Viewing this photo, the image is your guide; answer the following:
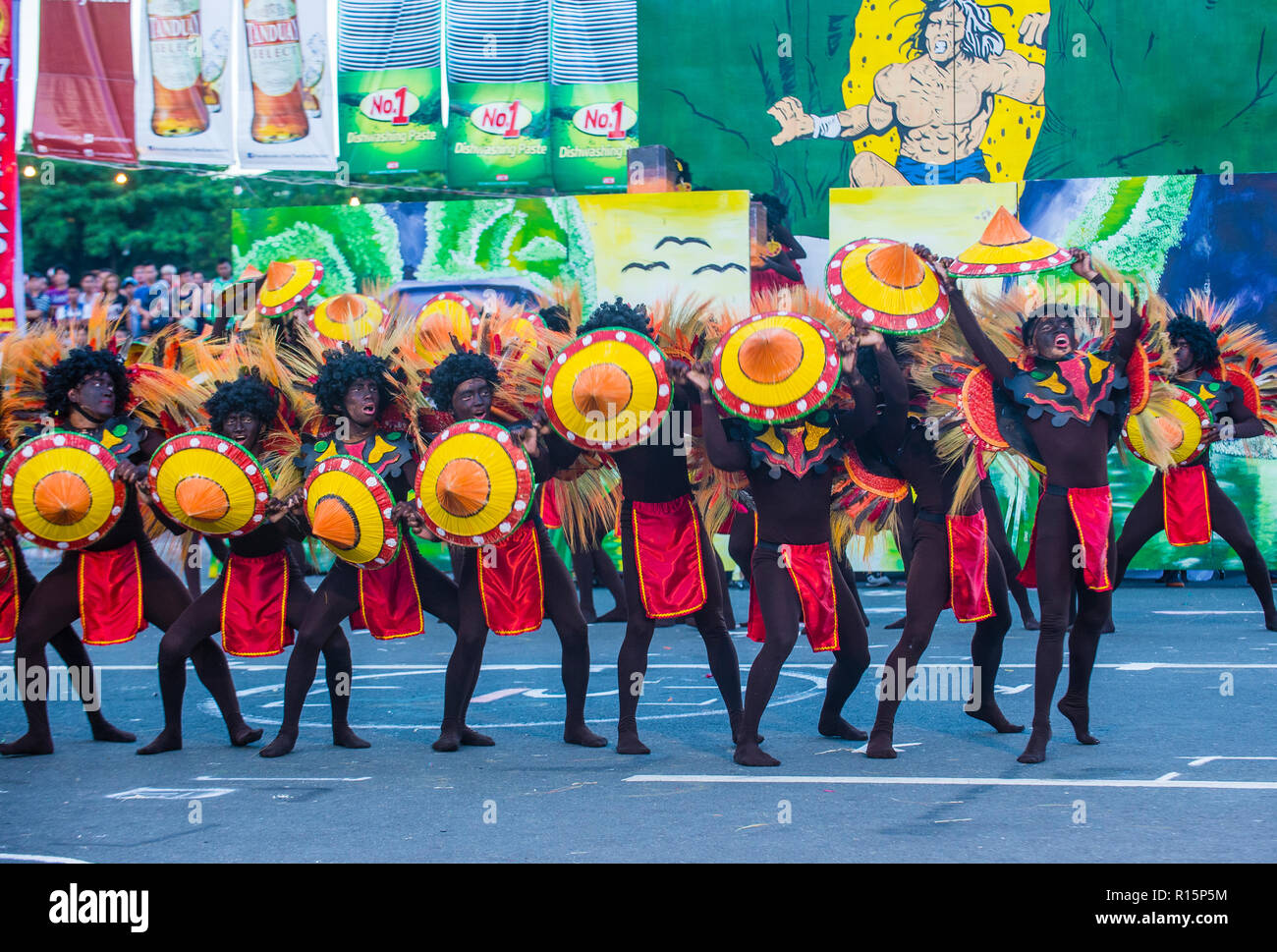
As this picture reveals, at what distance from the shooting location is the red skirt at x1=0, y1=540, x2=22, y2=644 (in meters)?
7.18

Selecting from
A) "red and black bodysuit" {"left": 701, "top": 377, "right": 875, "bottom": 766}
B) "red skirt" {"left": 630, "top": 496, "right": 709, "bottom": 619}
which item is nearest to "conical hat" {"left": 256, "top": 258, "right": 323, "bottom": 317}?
"red skirt" {"left": 630, "top": 496, "right": 709, "bottom": 619}

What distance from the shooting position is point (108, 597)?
698 cm

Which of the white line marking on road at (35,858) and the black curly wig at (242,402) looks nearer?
the white line marking on road at (35,858)

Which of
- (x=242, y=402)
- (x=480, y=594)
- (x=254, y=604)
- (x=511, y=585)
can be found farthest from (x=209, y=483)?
(x=511, y=585)

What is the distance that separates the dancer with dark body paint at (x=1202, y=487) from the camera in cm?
974

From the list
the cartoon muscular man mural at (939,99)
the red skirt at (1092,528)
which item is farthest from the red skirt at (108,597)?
the cartoon muscular man mural at (939,99)

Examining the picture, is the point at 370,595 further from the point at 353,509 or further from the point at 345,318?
the point at 345,318

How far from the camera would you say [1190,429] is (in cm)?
970

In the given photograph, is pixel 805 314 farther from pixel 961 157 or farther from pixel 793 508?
pixel 961 157

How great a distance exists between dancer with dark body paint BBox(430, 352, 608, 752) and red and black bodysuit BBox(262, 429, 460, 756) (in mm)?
160

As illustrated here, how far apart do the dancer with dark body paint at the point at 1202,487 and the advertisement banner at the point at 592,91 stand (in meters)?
8.51

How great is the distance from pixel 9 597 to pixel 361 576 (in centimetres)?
179

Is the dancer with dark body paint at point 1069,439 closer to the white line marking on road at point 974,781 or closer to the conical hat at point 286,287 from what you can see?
the white line marking on road at point 974,781

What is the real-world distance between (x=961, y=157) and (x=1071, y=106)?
129 centimetres
